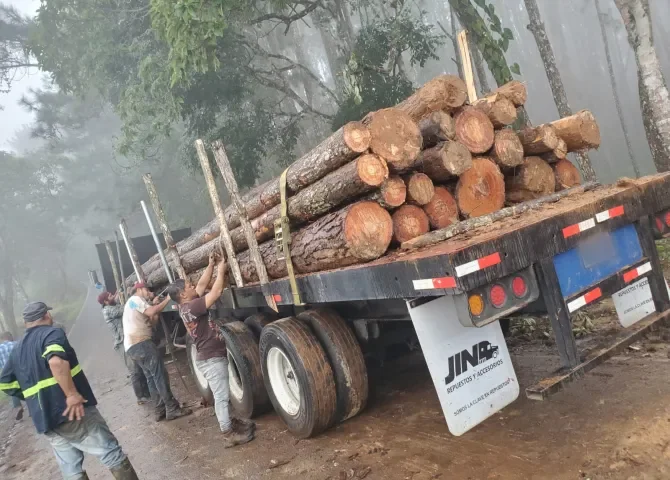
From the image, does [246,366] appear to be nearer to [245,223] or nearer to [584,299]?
[245,223]

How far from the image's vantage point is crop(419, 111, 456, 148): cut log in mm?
3973

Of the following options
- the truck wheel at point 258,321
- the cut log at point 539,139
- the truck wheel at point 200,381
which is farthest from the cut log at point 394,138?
the truck wheel at point 200,381

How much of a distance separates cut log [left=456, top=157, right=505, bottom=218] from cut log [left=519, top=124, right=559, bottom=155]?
0.48 meters

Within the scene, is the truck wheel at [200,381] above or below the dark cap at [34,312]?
below

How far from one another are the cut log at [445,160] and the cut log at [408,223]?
340mm

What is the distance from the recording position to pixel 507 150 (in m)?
4.26

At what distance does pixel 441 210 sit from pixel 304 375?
1735mm

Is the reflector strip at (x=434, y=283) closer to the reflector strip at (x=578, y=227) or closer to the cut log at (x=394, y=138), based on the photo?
the reflector strip at (x=578, y=227)

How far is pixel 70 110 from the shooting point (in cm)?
3011

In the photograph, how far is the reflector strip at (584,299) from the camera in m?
3.15

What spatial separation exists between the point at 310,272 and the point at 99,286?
8.60m

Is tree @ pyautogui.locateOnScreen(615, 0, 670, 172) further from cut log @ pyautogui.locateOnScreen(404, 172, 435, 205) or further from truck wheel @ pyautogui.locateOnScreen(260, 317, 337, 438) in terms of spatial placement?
truck wheel @ pyautogui.locateOnScreen(260, 317, 337, 438)

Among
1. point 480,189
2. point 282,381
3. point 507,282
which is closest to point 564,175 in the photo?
point 480,189

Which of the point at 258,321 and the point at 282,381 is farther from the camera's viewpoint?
the point at 258,321
